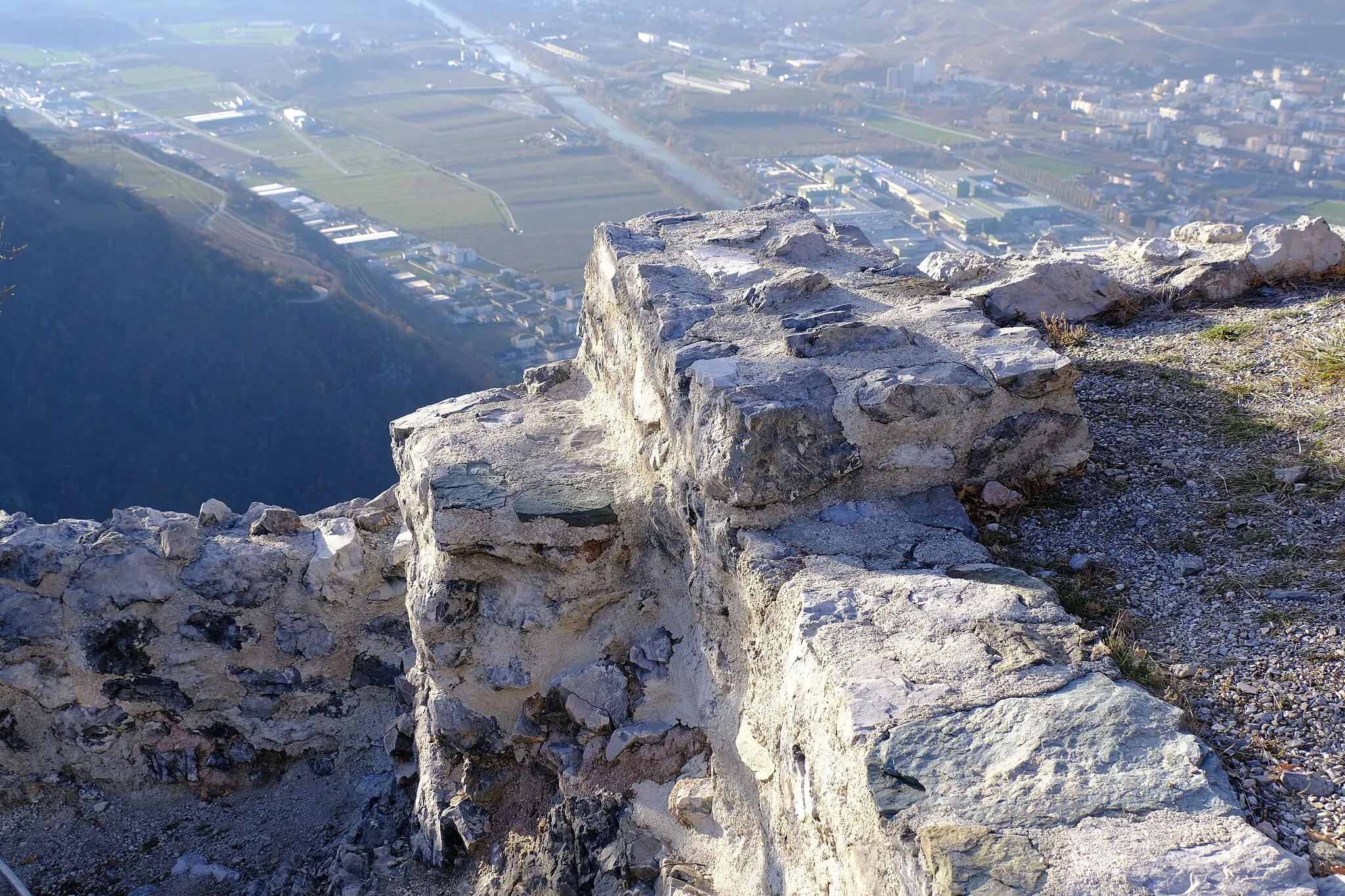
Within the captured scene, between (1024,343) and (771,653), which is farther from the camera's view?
(1024,343)

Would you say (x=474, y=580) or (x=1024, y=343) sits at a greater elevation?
(x=1024, y=343)

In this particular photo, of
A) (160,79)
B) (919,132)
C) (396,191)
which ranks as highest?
(160,79)

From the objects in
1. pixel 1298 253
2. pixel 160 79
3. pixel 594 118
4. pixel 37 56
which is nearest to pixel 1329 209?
pixel 1298 253

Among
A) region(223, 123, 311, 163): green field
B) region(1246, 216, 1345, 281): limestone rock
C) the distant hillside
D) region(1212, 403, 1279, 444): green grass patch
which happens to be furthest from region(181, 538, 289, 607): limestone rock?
region(223, 123, 311, 163): green field

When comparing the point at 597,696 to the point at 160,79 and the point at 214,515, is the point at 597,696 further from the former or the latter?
the point at 160,79

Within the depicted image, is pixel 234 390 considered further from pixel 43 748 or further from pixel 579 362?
pixel 579 362

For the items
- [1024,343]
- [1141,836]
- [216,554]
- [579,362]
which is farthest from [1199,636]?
[216,554]

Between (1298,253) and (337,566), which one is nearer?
(337,566)

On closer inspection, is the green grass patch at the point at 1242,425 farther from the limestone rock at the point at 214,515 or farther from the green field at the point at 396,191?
the green field at the point at 396,191
